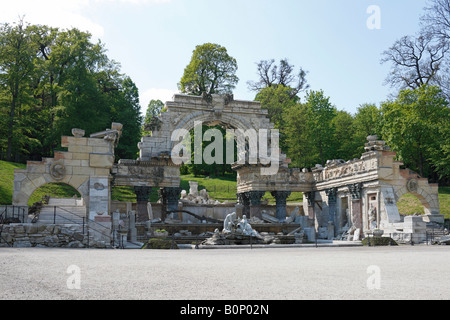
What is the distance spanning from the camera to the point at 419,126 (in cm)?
4122

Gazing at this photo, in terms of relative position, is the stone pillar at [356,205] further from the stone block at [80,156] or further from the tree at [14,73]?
the tree at [14,73]

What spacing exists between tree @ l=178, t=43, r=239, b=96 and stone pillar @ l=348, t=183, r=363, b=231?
2780cm

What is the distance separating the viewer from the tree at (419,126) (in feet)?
133

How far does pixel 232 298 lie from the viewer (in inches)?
252

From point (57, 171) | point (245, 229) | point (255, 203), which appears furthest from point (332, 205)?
point (57, 171)

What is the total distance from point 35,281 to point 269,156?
27.0m

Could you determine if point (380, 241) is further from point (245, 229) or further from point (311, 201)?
point (311, 201)

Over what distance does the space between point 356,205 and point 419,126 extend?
53.6 ft

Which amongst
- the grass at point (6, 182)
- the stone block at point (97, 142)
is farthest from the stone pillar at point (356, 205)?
the grass at point (6, 182)

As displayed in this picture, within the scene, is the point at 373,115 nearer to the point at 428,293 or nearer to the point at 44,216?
the point at 44,216

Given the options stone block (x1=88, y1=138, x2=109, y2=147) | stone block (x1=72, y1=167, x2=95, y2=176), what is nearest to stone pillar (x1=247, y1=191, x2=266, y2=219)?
stone block (x1=88, y1=138, x2=109, y2=147)

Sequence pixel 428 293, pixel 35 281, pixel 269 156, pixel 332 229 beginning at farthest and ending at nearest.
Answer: pixel 269 156 < pixel 332 229 < pixel 35 281 < pixel 428 293

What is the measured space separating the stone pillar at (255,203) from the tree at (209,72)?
22297mm
